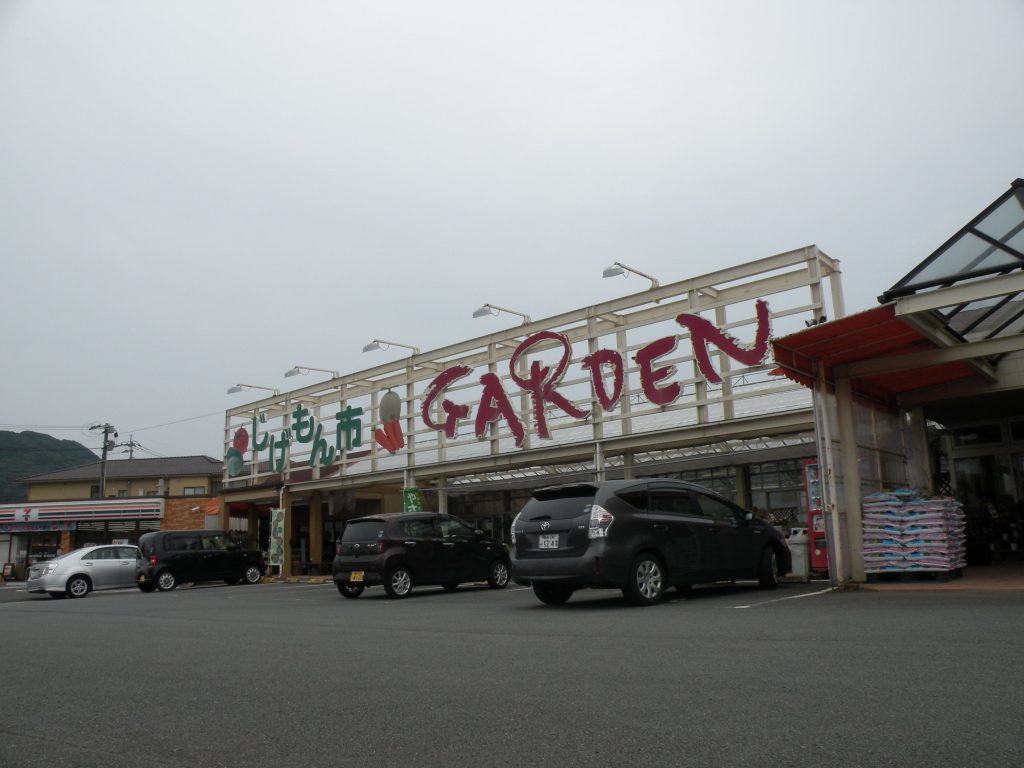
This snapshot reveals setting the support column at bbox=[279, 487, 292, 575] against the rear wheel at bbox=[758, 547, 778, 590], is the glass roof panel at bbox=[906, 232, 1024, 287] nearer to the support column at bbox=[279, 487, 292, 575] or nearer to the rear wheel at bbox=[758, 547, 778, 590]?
the rear wheel at bbox=[758, 547, 778, 590]

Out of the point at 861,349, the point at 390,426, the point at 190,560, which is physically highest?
the point at 390,426

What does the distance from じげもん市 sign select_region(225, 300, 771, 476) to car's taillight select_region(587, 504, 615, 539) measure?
26.6 feet

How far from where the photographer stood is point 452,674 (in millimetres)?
6320

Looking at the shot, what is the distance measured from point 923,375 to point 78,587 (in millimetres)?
21191

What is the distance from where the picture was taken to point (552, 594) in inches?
498

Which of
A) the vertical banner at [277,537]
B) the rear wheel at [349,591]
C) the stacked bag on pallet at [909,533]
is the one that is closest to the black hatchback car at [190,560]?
the vertical banner at [277,537]

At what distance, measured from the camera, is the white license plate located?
11781mm

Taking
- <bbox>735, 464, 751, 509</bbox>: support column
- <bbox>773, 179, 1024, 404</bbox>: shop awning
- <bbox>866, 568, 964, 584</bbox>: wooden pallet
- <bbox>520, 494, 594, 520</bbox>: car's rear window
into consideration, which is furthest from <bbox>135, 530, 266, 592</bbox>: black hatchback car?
<bbox>866, 568, 964, 584</bbox>: wooden pallet

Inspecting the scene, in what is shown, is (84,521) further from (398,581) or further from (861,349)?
(861,349)

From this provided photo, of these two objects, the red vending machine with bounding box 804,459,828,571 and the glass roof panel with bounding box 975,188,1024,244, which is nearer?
the glass roof panel with bounding box 975,188,1024,244


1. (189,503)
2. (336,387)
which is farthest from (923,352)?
(189,503)

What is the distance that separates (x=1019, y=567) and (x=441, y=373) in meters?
15.1

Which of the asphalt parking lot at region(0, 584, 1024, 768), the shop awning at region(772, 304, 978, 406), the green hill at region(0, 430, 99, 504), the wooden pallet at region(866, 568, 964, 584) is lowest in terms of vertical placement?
the asphalt parking lot at region(0, 584, 1024, 768)

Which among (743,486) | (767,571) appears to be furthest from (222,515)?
(767,571)
